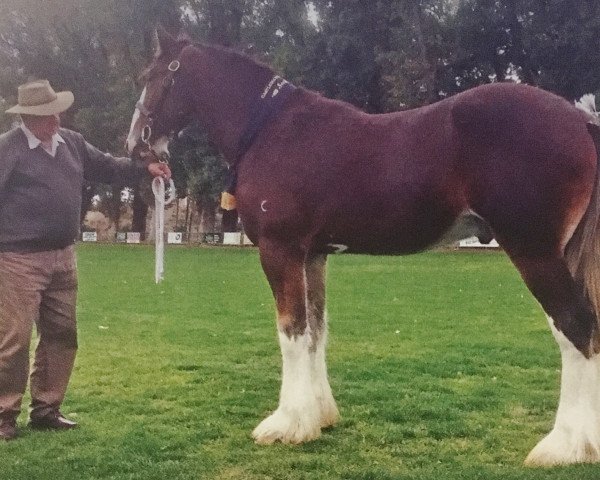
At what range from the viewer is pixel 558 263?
13.3 feet

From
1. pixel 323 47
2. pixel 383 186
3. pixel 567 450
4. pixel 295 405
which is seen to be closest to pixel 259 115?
pixel 383 186

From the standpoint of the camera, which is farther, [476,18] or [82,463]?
[476,18]

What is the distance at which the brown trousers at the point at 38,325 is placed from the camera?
4891 mm

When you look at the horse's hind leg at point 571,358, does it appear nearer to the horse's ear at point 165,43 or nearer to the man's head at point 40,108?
the horse's ear at point 165,43

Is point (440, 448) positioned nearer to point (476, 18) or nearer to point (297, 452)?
point (297, 452)

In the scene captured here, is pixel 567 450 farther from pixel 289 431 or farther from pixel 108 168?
pixel 108 168

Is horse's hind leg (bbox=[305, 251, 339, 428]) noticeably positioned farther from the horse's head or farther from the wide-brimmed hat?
the wide-brimmed hat

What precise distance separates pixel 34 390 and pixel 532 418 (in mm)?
3560

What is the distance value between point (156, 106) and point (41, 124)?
2.63 feet

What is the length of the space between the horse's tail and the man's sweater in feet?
10.8

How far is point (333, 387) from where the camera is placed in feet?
20.6

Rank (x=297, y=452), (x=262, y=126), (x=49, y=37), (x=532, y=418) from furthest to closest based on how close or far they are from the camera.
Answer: (x=49, y=37), (x=532, y=418), (x=262, y=126), (x=297, y=452)

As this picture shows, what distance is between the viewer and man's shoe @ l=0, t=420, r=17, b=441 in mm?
4797

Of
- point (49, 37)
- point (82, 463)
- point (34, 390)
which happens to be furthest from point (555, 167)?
point (49, 37)
